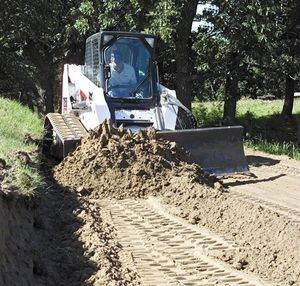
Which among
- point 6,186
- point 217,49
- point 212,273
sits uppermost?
point 217,49

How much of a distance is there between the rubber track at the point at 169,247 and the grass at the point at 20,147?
115 cm

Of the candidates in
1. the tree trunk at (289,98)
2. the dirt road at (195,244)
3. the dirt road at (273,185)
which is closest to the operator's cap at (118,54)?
the dirt road at (273,185)

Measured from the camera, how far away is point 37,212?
21.2ft

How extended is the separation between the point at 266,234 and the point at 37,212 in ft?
8.39

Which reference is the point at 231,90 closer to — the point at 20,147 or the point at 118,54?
the point at 118,54

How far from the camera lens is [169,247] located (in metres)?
6.07

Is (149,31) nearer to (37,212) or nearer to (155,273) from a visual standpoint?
(37,212)

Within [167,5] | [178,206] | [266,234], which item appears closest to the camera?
[266,234]

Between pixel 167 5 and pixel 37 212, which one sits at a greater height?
pixel 167 5

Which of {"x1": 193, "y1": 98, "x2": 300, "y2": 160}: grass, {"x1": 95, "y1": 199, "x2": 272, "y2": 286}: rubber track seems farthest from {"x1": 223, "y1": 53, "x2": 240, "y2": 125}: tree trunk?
{"x1": 95, "y1": 199, "x2": 272, "y2": 286}: rubber track

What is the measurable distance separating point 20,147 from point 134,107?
10.1ft

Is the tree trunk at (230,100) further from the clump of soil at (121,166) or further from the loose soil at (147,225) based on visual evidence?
the clump of soil at (121,166)

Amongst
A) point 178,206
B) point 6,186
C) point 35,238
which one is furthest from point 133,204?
point 6,186

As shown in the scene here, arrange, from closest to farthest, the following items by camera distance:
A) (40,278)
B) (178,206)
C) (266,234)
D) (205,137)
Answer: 1. (40,278)
2. (266,234)
3. (178,206)
4. (205,137)
